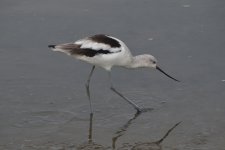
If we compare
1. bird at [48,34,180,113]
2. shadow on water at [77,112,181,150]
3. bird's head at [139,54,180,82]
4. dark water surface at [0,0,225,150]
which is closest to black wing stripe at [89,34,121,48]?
bird at [48,34,180,113]

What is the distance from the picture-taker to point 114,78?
301 inches

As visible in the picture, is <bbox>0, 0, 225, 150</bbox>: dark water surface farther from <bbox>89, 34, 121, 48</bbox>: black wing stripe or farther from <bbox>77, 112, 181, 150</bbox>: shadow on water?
<bbox>89, 34, 121, 48</bbox>: black wing stripe

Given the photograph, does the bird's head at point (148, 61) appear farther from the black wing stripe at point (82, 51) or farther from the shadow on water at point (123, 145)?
the shadow on water at point (123, 145)

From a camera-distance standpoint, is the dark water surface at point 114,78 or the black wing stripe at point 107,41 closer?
the dark water surface at point 114,78

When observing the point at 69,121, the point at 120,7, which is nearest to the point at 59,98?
the point at 69,121

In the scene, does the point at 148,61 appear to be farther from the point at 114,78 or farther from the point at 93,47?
the point at 93,47

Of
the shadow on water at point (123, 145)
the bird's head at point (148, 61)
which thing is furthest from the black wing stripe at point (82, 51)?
the shadow on water at point (123, 145)

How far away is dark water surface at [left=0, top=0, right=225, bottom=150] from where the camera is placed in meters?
6.36

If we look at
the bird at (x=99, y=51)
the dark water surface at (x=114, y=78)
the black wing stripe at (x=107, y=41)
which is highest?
the black wing stripe at (x=107, y=41)

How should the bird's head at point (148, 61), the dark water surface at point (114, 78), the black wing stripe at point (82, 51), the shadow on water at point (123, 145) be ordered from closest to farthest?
1. the shadow on water at point (123, 145)
2. the dark water surface at point (114, 78)
3. the black wing stripe at point (82, 51)
4. the bird's head at point (148, 61)

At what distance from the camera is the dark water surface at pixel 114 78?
6.36 m

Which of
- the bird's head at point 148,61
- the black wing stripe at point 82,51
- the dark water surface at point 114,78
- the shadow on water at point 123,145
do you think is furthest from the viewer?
the bird's head at point 148,61

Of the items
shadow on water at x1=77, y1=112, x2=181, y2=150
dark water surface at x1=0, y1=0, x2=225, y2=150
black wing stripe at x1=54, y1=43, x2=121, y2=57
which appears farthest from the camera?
black wing stripe at x1=54, y1=43, x2=121, y2=57

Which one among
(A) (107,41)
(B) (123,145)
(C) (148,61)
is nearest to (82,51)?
(A) (107,41)
